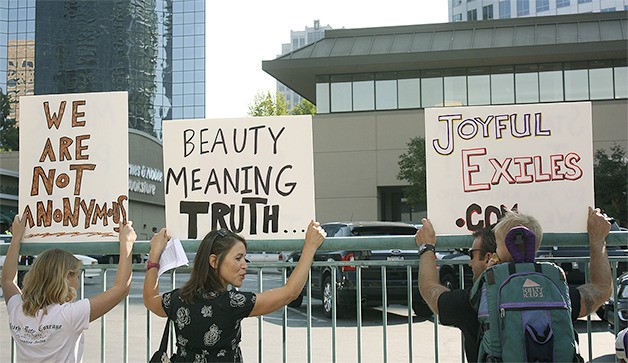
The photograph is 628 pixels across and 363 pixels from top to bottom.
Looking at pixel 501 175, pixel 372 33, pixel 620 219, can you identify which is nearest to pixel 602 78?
pixel 620 219

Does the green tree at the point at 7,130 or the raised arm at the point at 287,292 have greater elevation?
the green tree at the point at 7,130

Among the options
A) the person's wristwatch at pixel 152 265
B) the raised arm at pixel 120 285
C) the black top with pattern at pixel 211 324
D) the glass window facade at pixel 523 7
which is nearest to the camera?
the black top with pattern at pixel 211 324

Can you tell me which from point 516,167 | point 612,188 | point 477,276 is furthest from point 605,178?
point 477,276

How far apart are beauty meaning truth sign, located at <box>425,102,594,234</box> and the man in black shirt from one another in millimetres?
295

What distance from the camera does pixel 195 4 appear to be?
325 ft

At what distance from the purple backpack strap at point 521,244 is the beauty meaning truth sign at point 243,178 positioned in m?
1.42

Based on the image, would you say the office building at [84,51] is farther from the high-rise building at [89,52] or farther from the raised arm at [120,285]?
the raised arm at [120,285]

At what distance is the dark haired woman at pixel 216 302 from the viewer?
3.28 m

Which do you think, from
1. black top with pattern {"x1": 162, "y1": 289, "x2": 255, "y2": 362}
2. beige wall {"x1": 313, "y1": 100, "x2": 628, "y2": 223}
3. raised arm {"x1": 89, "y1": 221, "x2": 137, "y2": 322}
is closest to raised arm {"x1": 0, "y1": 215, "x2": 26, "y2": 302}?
raised arm {"x1": 89, "y1": 221, "x2": 137, "y2": 322}

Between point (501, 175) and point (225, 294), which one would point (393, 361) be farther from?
point (225, 294)

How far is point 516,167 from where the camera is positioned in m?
4.13

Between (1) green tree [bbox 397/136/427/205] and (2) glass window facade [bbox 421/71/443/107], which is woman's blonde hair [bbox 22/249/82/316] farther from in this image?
A: (2) glass window facade [bbox 421/71/443/107]

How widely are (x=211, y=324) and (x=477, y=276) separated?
1.23m

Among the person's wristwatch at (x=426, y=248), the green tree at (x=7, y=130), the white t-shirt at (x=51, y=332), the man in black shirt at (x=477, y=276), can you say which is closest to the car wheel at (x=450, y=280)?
the man in black shirt at (x=477, y=276)
